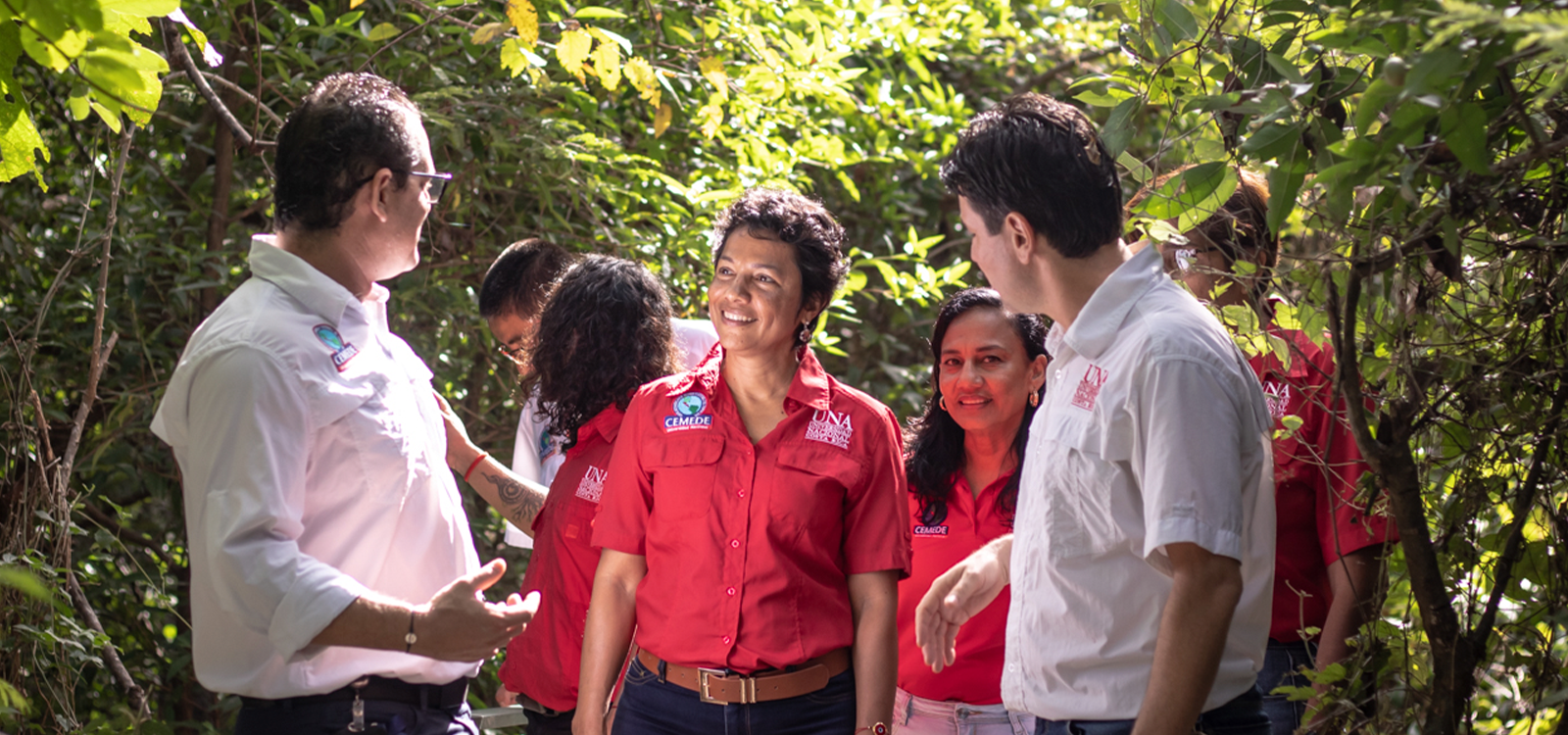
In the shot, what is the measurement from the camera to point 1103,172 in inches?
69.3

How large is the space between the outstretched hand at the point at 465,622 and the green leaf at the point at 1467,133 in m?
1.39

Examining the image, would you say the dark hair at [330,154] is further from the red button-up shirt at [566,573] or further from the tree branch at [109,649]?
the tree branch at [109,649]

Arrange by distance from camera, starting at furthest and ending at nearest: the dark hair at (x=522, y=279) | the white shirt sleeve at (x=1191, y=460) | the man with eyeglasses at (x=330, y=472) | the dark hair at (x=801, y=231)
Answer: the dark hair at (x=522, y=279), the dark hair at (x=801, y=231), the man with eyeglasses at (x=330, y=472), the white shirt sleeve at (x=1191, y=460)

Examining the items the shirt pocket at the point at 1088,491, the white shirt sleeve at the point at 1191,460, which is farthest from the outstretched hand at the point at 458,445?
the white shirt sleeve at the point at 1191,460

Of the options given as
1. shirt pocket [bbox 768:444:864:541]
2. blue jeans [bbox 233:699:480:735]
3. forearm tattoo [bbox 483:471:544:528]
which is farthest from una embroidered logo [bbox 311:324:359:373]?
forearm tattoo [bbox 483:471:544:528]

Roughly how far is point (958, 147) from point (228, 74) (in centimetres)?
287

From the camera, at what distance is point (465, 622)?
5.86 ft

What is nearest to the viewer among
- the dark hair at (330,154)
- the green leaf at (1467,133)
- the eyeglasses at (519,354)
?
the green leaf at (1467,133)

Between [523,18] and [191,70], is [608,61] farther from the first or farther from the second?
[191,70]

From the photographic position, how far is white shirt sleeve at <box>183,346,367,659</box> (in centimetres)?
169

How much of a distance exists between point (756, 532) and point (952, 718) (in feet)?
2.23

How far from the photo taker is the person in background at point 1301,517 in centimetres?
216

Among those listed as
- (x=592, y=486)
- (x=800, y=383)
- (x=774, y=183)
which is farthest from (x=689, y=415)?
(x=774, y=183)

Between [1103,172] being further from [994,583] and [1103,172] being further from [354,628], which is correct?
[354,628]
